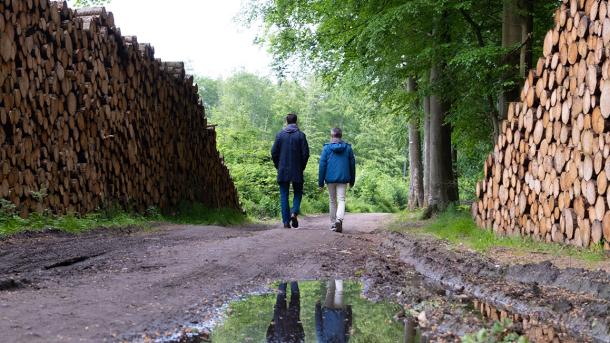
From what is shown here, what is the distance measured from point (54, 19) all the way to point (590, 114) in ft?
24.5

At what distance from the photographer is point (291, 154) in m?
13.0

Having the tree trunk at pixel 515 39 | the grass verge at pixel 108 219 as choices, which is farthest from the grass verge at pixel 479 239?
the grass verge at pixel 108 219

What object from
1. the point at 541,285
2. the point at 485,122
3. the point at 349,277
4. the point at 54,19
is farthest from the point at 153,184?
the point at 541,285

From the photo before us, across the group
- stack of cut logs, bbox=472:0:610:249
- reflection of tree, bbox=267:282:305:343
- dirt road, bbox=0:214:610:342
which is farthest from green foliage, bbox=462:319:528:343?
stack of cut logs, bbox=472:0:610:249

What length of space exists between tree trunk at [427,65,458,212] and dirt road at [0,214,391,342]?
19.1 feet

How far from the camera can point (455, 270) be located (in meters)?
6.78

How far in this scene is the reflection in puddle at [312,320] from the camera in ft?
13.3

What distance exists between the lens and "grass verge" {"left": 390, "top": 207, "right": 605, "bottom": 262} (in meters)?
7.62

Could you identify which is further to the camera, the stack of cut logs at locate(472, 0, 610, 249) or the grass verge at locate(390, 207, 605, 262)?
the stack of cut logs at locate(472, 0, 610, 249)

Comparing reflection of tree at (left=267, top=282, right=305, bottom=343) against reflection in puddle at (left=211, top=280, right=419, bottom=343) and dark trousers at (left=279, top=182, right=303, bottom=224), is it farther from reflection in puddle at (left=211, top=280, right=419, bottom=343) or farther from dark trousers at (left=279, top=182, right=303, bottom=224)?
dark trousers at (left=279, top=182, right=303, bottom=224)

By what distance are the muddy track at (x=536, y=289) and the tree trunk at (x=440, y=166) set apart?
25.4ft

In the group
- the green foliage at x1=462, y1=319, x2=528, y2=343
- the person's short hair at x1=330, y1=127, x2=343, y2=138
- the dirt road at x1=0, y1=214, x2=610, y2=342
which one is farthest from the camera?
the person's short hair at x1=330, y1=127, x2=343, y2=138

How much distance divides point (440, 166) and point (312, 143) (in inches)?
1926

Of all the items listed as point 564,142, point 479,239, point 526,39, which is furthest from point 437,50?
point 564,142
